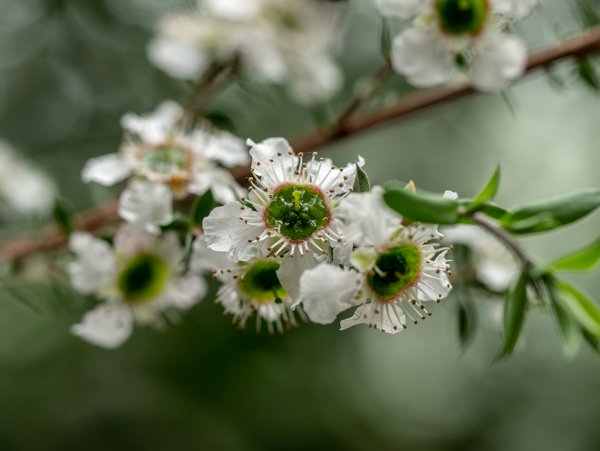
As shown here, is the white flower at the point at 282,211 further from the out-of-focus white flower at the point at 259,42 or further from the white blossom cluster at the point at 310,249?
the out-of-focus white flower at the point at 259,42

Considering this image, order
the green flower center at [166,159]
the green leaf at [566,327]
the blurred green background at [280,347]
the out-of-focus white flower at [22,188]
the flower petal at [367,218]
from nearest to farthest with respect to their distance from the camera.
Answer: the flower petal at [367,218] → the green leaf at [566,327] → the green flower center at [166,159] → the out-of-focus white flower at [22,188] → the blurred green background at [280,347]

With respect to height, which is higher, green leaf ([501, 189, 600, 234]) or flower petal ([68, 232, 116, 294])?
green leaf ([501, 189, 600, 234])

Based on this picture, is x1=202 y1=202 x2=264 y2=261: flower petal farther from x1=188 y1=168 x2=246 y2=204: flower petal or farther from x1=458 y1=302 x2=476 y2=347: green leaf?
x1=458 y1=302 x2=476 y2=347: green leaf

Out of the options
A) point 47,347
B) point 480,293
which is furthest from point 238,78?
point 47,347

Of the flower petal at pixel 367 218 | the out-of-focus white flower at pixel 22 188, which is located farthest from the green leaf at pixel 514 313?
the out-of-focus white flower at pixel 22 188

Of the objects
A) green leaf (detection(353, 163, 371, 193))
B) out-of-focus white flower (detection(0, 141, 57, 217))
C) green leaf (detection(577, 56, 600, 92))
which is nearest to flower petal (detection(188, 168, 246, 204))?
green leaf (detection(353, 163, 371, 193))

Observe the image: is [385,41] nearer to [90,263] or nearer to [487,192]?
[487,192]
